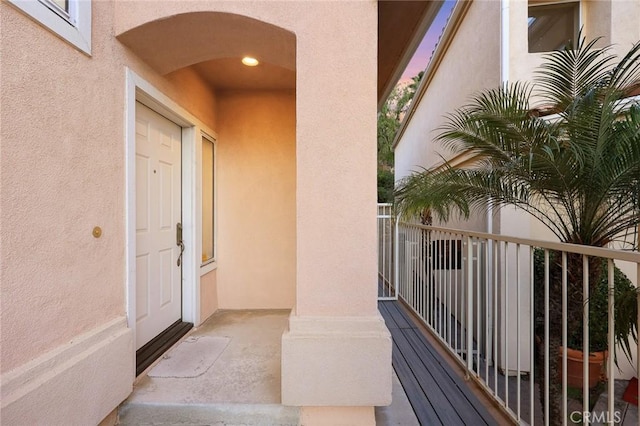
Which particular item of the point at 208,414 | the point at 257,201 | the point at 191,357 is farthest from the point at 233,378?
the point at 257,201

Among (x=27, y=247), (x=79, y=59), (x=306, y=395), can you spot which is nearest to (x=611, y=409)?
(x=306, y=395)

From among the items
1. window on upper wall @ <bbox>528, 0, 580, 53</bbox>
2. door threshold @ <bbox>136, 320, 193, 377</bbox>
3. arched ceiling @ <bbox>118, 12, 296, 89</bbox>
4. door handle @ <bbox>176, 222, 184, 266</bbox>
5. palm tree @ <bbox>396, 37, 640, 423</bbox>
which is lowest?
door threshold @ <bbox>136, 320, 193, 377</bbox>

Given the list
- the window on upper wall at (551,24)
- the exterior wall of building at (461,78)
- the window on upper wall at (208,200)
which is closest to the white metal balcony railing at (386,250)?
the exterior wall of building at (461,78)

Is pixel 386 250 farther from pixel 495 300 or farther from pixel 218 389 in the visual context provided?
pixel 218 389

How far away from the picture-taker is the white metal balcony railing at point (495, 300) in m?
1.78

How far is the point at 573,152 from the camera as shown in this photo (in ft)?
7.04

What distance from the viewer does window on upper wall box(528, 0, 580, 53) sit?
463 centimetres

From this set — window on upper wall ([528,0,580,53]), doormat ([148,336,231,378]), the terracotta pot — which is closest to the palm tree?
the terracotta pot

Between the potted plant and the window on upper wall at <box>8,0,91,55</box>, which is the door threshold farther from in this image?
the potted plant

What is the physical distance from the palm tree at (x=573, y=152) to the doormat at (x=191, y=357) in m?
2.93

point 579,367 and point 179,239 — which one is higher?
point 179,239

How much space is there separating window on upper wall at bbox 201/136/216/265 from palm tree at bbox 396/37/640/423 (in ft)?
9.64

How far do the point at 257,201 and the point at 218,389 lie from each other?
2325 mm

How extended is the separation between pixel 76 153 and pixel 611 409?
324 centimetres
